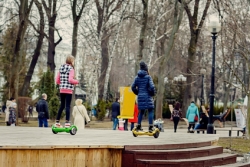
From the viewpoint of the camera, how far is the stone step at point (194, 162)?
11.7 metres

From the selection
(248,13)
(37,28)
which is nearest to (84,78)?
(37,28)

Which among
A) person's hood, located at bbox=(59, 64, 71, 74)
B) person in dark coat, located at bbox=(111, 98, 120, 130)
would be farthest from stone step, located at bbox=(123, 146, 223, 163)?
person in dark coat, located at bbox=(111, 98, 120, 130)

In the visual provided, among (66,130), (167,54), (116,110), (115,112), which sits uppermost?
(167,54)

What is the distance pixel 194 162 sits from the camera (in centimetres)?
→ 1244

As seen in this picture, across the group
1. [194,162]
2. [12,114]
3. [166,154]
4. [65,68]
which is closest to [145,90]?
[65,68]

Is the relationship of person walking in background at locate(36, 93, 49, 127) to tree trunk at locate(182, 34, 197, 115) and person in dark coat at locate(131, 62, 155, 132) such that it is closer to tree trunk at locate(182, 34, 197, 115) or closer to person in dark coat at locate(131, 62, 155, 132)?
person in dark coat at locate(131, 62, 155, 132)

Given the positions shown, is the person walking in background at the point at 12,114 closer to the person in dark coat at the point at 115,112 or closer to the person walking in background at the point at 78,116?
the person in dark coat at the point at 115,112

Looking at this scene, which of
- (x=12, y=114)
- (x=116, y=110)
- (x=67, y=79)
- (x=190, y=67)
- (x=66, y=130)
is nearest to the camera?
(x=67, y=79)

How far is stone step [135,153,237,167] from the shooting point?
38.4ft

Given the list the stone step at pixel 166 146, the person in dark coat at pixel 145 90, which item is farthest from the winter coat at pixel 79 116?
the stone step at pixel 166 146

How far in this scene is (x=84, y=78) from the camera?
78625 mm

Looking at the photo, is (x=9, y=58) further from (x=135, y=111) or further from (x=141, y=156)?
(x=141, y=156)

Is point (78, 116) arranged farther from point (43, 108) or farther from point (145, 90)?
point (145, 90)

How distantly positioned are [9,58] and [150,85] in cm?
4424
